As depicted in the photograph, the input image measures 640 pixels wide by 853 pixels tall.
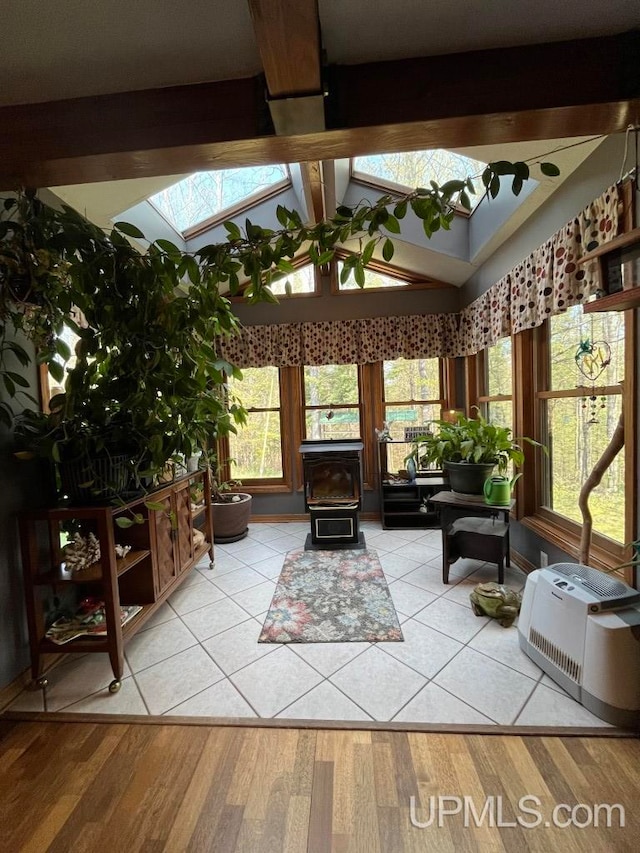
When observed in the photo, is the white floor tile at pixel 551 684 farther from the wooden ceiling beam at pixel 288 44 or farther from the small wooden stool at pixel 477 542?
the wooden ceiling beam at pixel 288 44

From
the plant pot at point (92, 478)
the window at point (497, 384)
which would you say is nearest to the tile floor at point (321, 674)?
the plant pot at point (92, 478)

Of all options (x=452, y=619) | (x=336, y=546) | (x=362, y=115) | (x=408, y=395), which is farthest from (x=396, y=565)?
(x=362, y=115)

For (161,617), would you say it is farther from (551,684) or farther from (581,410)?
(581,410)

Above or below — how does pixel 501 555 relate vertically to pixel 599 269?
below

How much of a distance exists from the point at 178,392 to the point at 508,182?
2525 mm

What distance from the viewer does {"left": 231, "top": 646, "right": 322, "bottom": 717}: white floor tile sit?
59.8 inches

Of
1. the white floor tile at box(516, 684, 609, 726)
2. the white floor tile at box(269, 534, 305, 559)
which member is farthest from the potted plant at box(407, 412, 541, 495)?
the white floor tile at box(269, 534, 305, 559)

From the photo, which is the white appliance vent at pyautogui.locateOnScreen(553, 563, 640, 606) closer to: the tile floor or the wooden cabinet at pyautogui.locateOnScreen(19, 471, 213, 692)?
the tile floor

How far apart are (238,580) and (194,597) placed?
347 mm

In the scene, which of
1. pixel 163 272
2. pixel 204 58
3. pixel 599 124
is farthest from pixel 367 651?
pixel 204 58

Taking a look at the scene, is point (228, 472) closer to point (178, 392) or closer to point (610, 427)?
point (178, 392)

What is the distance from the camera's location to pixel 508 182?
232cm

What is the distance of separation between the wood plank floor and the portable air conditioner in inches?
5.7

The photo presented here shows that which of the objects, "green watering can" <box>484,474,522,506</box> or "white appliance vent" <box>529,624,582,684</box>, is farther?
"green watering can" <box>484,474,522,506</box>
